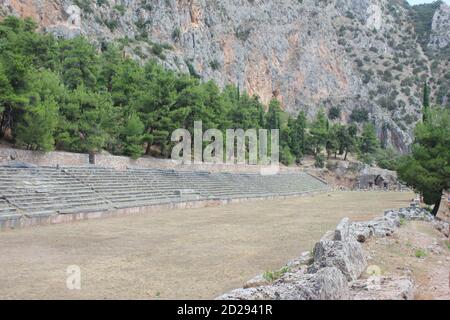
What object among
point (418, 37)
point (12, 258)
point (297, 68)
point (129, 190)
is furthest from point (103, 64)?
point (418, 37)

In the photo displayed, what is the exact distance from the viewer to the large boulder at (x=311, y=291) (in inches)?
250

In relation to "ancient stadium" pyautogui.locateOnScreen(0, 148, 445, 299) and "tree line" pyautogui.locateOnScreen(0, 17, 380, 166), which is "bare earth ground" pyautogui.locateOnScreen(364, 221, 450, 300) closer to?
"ancient stadium" pyautogui.locateOnScreen(0, 148, 445, 299)

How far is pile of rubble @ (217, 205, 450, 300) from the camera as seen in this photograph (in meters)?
6.50

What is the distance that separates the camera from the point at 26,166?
22109 millimetres

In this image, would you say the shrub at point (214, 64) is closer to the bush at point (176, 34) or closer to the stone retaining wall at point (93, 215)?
the bush at point (176, 34)

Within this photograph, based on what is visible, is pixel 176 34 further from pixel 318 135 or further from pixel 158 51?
pixel 318 135

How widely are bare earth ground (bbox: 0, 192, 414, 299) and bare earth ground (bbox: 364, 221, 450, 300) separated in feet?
7.35

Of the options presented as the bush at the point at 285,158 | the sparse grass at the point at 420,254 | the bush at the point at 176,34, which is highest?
the bush at the point at 176,34

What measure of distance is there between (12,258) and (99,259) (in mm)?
2168

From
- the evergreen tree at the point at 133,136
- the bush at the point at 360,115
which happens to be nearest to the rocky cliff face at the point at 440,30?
the bush at the point at 360,115

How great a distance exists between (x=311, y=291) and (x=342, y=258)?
7.20 ft

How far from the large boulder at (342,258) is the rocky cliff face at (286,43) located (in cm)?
5778

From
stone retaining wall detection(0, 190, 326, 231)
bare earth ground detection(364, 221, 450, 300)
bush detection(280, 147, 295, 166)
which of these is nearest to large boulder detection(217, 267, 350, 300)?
bare earth ground detection(364, 221, 450, 300)

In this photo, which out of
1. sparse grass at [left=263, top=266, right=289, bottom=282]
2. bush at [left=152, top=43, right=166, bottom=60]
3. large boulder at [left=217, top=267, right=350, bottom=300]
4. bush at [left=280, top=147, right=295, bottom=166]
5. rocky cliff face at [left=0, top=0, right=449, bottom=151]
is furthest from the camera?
bush at [left=152, top=43, right=166, bottom=60]
